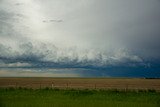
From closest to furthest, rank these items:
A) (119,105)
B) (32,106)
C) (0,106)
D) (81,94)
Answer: (0,106), (32,106), (119,105), (81,94)

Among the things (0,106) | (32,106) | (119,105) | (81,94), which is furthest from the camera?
(81,94)

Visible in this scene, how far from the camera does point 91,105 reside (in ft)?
89.7

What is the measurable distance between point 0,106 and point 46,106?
358 centimetres

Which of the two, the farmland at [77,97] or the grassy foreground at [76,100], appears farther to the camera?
the farmland at [77,97]

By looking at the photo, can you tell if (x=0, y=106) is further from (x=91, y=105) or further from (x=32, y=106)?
(x=91, y=105)

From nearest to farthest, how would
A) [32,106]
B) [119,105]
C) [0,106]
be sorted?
[0,106]
[32,106]
[119,105]

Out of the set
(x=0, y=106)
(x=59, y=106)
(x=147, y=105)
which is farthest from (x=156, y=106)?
(x=0, y=106)

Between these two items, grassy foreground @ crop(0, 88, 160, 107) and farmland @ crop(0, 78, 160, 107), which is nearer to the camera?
grassy foreground @ crop(0, 88, 160, 107)

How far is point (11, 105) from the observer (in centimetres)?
2644

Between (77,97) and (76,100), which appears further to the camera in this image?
(77,97)

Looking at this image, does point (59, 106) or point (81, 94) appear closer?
point (59, 106)

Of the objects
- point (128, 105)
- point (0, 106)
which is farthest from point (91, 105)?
point (0, 106)

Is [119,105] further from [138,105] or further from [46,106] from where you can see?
[46,106]

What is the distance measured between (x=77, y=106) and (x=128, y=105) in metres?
4.51
